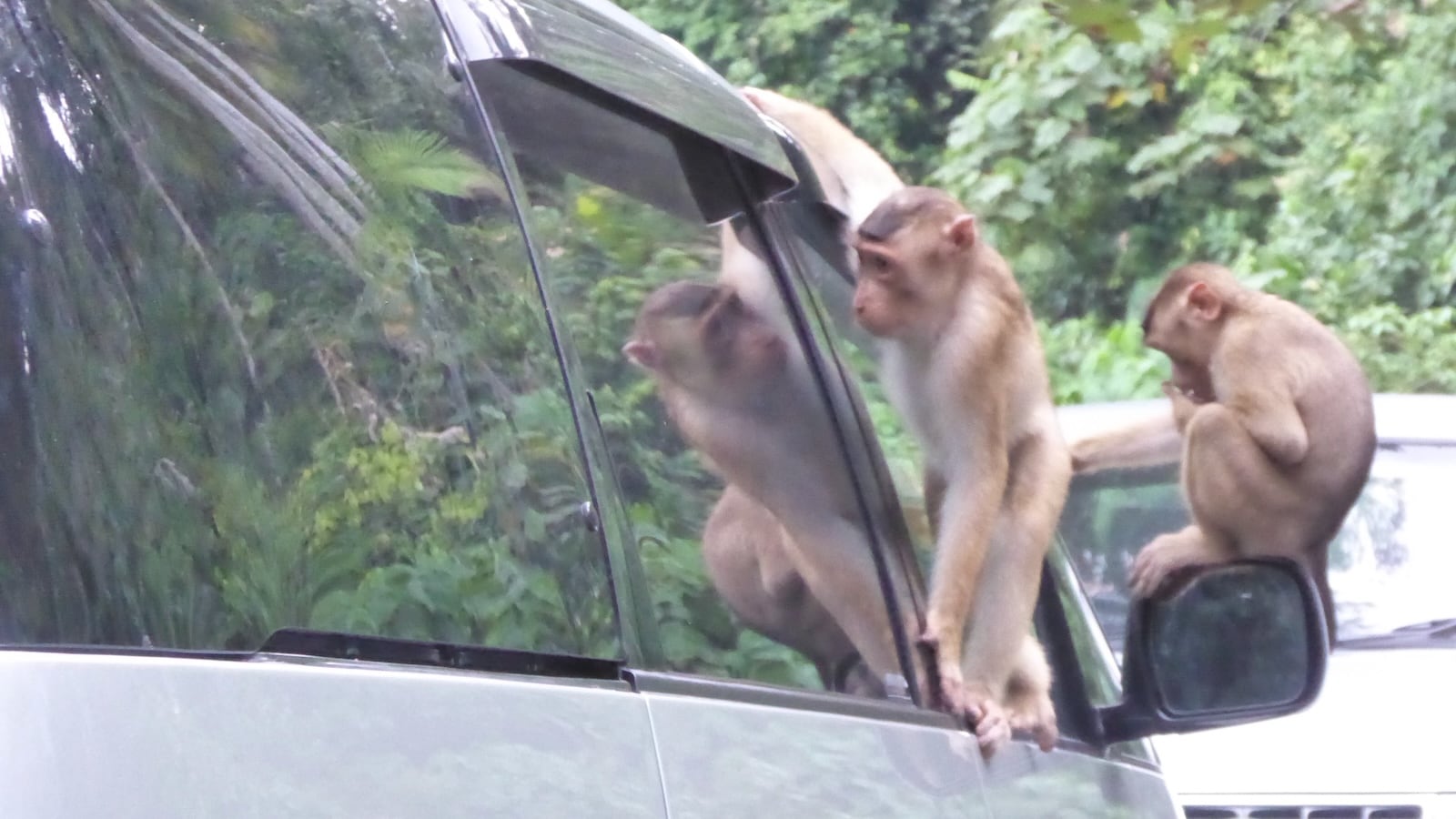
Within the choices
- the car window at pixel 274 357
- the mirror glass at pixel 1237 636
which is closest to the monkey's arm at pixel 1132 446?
the mirror glass at pixel 1237 636

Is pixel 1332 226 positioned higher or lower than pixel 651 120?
lower

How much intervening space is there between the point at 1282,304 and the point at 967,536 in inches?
78.8

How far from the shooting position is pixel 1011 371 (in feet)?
11.5

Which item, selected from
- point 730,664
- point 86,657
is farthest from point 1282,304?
point 86,657

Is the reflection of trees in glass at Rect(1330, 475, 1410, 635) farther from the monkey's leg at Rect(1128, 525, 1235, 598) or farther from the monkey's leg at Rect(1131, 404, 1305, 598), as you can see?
the monkey's leg at Rect(1128, 525, 1235, 598)

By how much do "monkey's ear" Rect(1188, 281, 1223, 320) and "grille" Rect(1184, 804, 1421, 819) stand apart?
1.28 metres

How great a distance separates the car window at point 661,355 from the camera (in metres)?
1.84

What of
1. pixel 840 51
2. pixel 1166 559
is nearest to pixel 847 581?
pixel 1166 559

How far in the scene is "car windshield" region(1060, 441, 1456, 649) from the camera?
5.43 m

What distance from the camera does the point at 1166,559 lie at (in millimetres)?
3998

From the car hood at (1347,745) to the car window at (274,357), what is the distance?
363cm

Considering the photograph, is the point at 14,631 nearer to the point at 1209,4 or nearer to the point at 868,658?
the point at 868,658

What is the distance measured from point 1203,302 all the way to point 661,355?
2960mm

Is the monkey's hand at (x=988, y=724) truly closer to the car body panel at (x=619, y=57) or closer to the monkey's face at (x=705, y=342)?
the monkey's face at (x=705, y=342)
